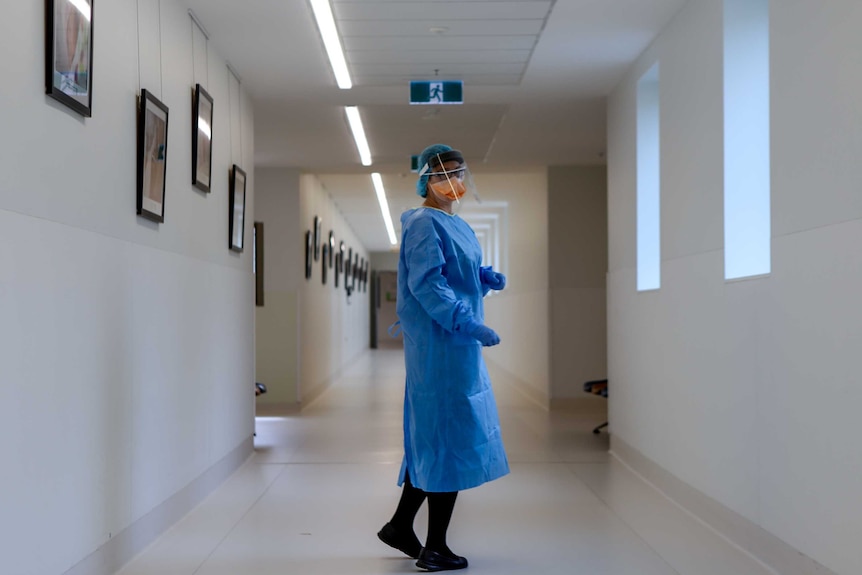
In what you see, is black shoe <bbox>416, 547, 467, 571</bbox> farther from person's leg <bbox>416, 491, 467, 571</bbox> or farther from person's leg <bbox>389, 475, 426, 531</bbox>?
person's leg <bbox>389, 475, 426, 531</bbox>

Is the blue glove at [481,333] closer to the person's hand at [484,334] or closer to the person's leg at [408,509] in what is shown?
the person's hand at [484,334]

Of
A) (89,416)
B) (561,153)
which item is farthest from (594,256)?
(89,416)

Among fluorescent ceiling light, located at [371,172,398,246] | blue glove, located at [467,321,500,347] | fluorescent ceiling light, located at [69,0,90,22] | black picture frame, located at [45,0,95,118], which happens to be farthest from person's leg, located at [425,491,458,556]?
fluorescent ceiling light, located at [371,172,398,246]

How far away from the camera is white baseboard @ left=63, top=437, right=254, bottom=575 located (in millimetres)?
3436

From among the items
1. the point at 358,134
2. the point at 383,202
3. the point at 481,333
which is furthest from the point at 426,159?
the point at 383,202

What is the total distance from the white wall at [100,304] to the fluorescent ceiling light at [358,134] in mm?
2242

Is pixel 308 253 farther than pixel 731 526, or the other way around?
pixel 308 253

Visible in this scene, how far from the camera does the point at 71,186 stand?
3.19m

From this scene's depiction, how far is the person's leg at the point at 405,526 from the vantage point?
381 centimetres

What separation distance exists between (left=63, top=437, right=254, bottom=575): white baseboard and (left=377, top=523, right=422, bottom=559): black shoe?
1.05m

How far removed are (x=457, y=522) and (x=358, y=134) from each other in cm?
503

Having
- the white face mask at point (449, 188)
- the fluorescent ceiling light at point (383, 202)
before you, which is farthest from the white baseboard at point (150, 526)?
the fluorescent ceiling light at point (383, 202)

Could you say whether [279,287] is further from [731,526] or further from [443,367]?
[731,526]

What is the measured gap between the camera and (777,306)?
3.59 m
